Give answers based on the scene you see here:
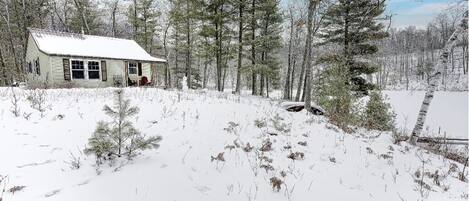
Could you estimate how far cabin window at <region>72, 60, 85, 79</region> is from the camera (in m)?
19.5

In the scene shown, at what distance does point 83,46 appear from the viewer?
2061 cm

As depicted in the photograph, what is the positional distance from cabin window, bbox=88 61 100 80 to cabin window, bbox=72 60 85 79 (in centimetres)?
42

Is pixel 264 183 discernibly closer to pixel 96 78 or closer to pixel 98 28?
pixel 96 78

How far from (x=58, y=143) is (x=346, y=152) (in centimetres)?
564

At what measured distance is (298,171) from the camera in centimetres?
527

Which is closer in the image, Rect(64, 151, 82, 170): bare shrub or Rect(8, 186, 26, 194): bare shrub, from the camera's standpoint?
Rect(8, 186, 26, 194): bare shrub

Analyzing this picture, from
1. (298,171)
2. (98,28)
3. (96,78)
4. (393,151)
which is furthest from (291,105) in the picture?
(98,28)

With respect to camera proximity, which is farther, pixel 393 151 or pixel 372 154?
pixel 393 151

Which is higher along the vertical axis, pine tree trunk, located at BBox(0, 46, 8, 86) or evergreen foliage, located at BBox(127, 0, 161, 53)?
evergreen foliage, located at BBox(127, 0, 161, 53)

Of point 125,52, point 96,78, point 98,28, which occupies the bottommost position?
point 96,78

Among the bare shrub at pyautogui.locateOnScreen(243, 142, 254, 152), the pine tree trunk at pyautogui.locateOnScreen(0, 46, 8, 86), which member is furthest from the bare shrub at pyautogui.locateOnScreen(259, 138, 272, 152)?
Result: the pine tree trunk at pyautogui.locateOnScreen(0, 46, 8, 86)

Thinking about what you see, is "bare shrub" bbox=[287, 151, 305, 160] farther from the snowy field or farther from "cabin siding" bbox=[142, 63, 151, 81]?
"cabin siding" bbox=[142, 63, 151, 81]

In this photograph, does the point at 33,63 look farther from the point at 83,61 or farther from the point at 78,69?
the point at 83,61

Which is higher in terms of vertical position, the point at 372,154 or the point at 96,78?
the point at 96,78
